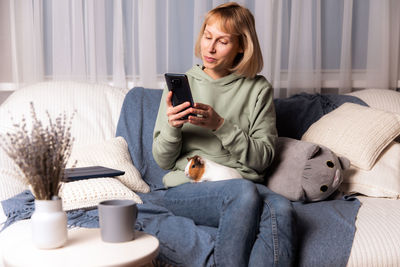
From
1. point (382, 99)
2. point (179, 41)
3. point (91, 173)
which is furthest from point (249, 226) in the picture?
point (179, 41)

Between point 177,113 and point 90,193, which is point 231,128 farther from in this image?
point 90,193

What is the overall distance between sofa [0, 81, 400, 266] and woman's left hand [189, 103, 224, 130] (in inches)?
12.2

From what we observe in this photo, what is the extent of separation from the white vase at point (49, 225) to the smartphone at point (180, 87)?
598mm

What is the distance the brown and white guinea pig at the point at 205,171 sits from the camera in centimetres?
160

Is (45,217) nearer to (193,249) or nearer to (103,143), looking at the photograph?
(193,249)

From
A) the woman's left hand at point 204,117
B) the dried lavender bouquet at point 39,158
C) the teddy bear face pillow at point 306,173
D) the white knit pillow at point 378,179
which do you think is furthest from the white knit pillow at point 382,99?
the dried lavender bouquet at point 39,158

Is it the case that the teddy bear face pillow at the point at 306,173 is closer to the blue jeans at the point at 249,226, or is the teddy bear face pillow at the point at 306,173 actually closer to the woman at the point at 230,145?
the woman at the point at 230,145

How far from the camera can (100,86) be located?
223 centimetres

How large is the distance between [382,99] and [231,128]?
1.06 metres

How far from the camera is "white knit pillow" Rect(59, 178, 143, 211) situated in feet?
5.08

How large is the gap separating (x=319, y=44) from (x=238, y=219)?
1.51m

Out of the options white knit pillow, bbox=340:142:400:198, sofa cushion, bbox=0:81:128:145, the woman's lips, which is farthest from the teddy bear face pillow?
sofa cushion, bbox=0:81:128:145

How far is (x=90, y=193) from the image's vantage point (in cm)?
158

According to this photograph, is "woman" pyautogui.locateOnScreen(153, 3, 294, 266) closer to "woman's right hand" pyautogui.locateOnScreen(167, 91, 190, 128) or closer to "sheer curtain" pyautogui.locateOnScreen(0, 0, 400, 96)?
"woman's right hand" pyautogui.locateOnScreen(167, 91, 190, 128)
